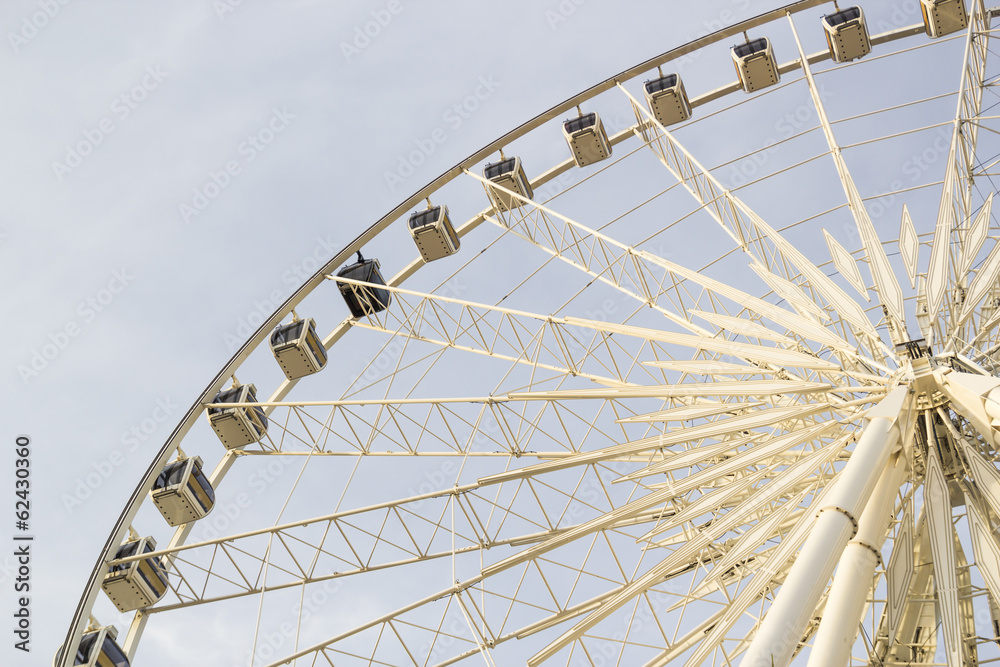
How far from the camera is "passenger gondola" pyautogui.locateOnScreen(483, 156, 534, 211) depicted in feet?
78.1

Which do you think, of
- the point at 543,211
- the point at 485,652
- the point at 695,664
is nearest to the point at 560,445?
the point at 485,652

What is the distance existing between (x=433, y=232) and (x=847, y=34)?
11.0m

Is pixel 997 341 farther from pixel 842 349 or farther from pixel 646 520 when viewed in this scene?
pixel 646 520

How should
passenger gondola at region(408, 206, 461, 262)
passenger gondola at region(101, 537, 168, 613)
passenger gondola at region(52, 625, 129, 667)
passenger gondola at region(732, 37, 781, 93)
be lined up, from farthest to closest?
passenger gondola at region(732, 37, 781, 93) → passenger gondola at region(408, 206, 461, 262) → passenger gondola at region(101, 537, 168, 613) → passenger gondola at region(52, 625, 129, 667)

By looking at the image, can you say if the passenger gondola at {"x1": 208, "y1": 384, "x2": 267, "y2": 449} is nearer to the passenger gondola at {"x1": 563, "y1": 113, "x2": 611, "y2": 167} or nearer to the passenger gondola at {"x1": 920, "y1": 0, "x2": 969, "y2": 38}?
the passenger gondola at {"x1": 563, "y1": 113, "x2": 611, "y2": 167}

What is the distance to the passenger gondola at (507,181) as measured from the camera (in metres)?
23.8

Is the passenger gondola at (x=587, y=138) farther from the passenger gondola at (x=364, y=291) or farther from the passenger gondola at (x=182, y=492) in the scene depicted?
the passenger gondola at (x=182, y=492)

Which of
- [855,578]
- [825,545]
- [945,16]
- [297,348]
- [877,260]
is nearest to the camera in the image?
[825,545]

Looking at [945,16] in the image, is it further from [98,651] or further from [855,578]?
[98,651]

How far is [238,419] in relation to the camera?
74.7 feet

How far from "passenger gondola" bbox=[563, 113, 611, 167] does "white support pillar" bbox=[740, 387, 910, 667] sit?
546 inches

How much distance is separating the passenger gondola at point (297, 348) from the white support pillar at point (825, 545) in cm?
1415

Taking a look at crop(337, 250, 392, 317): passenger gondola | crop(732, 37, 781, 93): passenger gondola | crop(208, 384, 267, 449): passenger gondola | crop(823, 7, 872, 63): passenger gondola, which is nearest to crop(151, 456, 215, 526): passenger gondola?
crop(208, 384, 267, 449): passenger gondola

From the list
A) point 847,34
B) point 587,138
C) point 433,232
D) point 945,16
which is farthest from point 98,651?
point 945,16
